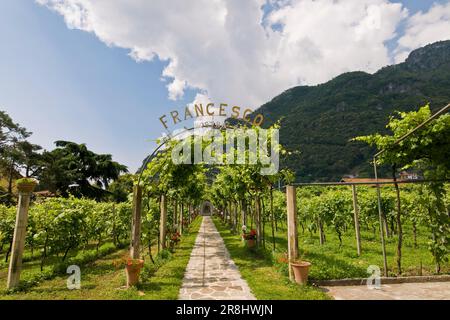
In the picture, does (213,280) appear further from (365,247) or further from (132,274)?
(365,247)

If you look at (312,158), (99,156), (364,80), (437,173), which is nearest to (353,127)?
(312,158)

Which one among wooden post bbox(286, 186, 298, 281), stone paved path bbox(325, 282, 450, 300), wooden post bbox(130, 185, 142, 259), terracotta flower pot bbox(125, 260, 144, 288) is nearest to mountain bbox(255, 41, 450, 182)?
wooden post bbox(286, 186, 298, 281)

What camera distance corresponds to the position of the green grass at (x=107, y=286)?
557 centimetres

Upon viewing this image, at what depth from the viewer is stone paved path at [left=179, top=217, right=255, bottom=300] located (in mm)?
5492

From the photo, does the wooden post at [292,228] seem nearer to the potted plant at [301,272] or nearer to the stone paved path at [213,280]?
the potted plant at [301,272]

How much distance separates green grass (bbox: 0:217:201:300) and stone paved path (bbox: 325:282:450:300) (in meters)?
3.49

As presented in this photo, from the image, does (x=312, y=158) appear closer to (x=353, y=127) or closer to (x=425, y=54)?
(x=353, y=127)

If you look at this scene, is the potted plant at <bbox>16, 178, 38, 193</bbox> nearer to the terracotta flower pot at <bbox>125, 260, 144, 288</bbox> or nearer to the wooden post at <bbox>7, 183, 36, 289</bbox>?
the wooden post at <bbox>7, 183, 36, 289</bbox>

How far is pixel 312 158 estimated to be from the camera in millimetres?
58531

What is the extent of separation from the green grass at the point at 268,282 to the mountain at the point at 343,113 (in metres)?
34.7

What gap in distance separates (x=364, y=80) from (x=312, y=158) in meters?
59.2

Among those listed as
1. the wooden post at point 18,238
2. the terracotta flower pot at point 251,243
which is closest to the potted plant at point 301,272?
the terracotta flower pot at point 251,243

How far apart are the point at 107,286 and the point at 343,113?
7885cm

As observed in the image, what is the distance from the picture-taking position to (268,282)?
635 cm
